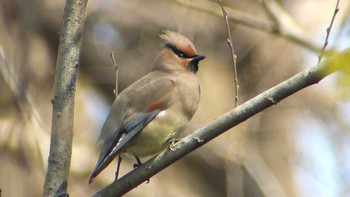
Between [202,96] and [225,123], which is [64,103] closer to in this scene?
[225,123]

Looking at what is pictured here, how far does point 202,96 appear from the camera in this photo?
841cm

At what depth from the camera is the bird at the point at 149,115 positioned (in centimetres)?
456

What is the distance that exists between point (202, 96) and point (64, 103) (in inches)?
191

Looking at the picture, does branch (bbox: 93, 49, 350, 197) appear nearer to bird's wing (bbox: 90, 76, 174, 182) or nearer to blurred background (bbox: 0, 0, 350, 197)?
bird's wing (bbox: 90, 76, 174, 182)

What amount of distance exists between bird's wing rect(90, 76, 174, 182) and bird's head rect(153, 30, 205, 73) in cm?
32

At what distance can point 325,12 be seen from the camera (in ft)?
28.8

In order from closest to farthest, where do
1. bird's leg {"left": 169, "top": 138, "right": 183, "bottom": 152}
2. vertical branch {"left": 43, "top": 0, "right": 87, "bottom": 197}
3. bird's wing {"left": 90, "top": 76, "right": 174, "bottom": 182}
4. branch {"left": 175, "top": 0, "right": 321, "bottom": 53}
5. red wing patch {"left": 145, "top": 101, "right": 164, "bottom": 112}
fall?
vertical branch {"left": 43, "top": 0, "right": 87, "bottom": 197} → bird's leg {"left": 169, "top": 138, "right": 183, "bottom": 152} → bird's wing {"left": 90, "top": 76, "right": 174, "bottom": 182} → red wing patch {"left": 145, "top": 101, "right": 164, "bottom": 112} → branch {"left": 175, "top": 0, "right": 321, "bottom": 53}

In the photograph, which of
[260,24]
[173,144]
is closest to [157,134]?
[173,144]

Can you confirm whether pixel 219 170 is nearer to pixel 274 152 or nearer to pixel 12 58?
pixel 274 152

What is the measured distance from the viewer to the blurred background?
24.6ft

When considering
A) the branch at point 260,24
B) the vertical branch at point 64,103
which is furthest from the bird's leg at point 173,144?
the branch at point 260,24

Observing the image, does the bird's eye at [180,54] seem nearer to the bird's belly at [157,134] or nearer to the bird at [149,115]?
the bird at [149,115]

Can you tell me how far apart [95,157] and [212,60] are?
1.66m

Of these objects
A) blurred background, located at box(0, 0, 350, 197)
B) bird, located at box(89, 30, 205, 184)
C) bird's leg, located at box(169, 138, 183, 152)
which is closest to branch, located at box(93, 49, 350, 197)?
bird's leg, located at box(169, 138, 183, 152)
